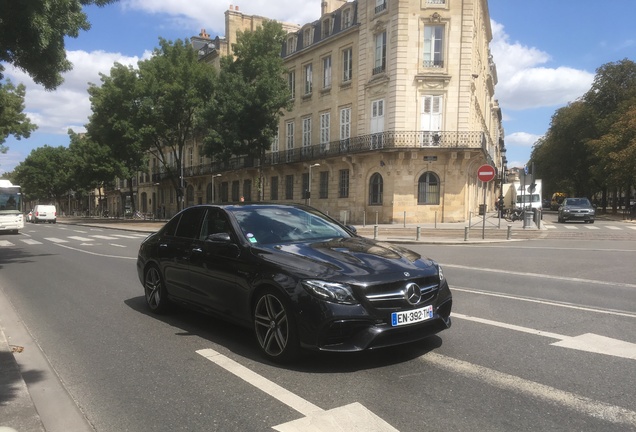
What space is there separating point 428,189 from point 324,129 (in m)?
11.0

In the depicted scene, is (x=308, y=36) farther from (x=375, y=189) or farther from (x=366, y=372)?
(x=366, y=372)

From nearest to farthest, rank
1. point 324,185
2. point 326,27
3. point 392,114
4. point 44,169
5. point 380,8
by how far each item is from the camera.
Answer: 1. point 392,114
2. point 380,8
3. point 324,185
4. point 326,27
5. point 44,169

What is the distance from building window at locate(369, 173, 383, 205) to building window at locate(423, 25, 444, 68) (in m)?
8.00

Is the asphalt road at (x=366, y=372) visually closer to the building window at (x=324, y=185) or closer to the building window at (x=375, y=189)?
the building window at (x=375, y=189)

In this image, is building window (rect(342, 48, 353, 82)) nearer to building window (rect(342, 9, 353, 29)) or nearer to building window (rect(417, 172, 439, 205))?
building window (rect(342, 9, 353, 29))

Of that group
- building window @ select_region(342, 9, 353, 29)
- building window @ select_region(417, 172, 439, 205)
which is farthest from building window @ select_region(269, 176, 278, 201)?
building window @ select_region(417, 172, 439, 205)

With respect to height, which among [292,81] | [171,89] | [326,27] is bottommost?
[171,89]

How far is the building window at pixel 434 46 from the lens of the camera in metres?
31.1

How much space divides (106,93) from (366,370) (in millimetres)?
42937

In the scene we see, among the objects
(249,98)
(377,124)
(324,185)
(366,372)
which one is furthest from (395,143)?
(366,372)

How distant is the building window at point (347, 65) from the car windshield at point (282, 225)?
31.7 metres

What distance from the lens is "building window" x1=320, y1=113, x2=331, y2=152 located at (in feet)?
122

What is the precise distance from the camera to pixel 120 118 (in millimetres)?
41500

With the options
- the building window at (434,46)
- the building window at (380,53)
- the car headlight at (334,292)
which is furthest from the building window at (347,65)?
the car headlight at (334,292)
